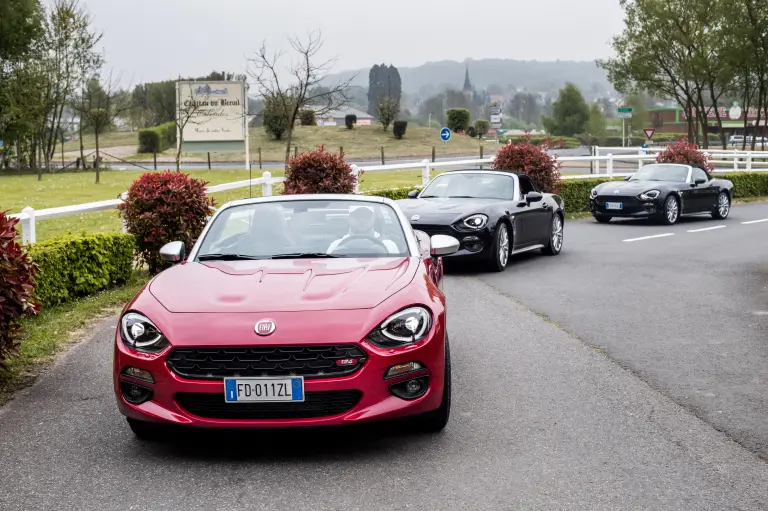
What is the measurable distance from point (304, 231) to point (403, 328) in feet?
5.64

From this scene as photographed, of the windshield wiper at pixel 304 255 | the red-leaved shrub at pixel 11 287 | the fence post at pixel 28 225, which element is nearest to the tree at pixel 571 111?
the fence post at pixel 28 225

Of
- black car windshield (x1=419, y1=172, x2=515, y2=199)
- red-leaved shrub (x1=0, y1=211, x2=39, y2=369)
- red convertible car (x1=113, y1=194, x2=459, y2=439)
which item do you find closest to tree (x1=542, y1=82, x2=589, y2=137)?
black car windshield (x1=419, y1=172, x2=515, y2=199)

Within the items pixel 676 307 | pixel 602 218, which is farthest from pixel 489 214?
pixel 602 218

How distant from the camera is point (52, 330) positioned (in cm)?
927

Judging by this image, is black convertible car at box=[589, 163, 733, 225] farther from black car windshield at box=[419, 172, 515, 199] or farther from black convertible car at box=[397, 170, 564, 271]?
black car windshield at box=[419, 172, 515, 199]

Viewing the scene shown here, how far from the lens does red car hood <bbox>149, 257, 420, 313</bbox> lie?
537 centimetres

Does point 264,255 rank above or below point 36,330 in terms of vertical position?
above

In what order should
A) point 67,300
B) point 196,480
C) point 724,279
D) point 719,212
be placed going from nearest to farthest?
point 196,480 → point 67,300 → point 724,279 → point 719,212

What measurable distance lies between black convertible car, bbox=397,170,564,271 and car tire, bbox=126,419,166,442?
322 inches

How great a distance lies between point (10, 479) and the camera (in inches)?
196

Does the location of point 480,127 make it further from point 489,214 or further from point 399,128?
point 489,214

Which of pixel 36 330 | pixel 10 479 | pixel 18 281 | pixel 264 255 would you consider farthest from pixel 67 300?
pixel 10 479

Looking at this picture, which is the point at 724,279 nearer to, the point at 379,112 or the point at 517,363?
the point at 517,363

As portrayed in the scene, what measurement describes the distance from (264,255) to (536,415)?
2008 millimetres
